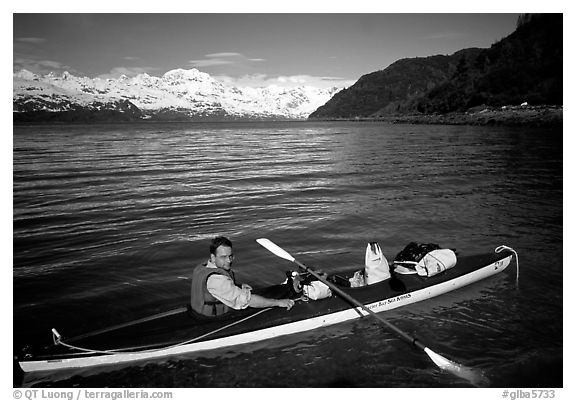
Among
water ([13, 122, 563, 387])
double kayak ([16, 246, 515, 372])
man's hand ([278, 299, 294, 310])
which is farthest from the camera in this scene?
man's hand ([278, 299, 294, 310])

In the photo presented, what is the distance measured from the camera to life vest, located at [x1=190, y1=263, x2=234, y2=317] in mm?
6561

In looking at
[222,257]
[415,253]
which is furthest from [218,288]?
[415,253]

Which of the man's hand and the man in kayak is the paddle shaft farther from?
the man in kayak

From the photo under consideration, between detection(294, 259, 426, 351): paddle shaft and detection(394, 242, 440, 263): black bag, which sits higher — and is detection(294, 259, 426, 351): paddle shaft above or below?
below

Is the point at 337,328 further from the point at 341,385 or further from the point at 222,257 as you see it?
the point at 222,257

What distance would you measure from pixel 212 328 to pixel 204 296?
23.6 inches

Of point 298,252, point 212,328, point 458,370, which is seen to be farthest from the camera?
point 298,252

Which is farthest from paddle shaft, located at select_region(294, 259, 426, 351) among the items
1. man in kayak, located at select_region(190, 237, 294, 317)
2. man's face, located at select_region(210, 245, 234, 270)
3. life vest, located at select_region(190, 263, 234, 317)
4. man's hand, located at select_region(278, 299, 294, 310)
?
man's face, located at select_region(210, 245, 234, 270)

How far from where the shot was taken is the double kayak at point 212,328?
6445mm

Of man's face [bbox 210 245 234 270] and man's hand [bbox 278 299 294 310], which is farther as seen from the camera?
man's hand [bbox 278 299 294 310]

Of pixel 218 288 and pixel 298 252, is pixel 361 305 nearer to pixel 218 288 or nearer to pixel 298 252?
pixel 218 288

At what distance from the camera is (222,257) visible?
258 inches

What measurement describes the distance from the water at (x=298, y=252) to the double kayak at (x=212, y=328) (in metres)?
0.21

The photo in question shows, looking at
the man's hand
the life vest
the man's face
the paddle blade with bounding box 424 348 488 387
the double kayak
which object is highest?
the man's face
